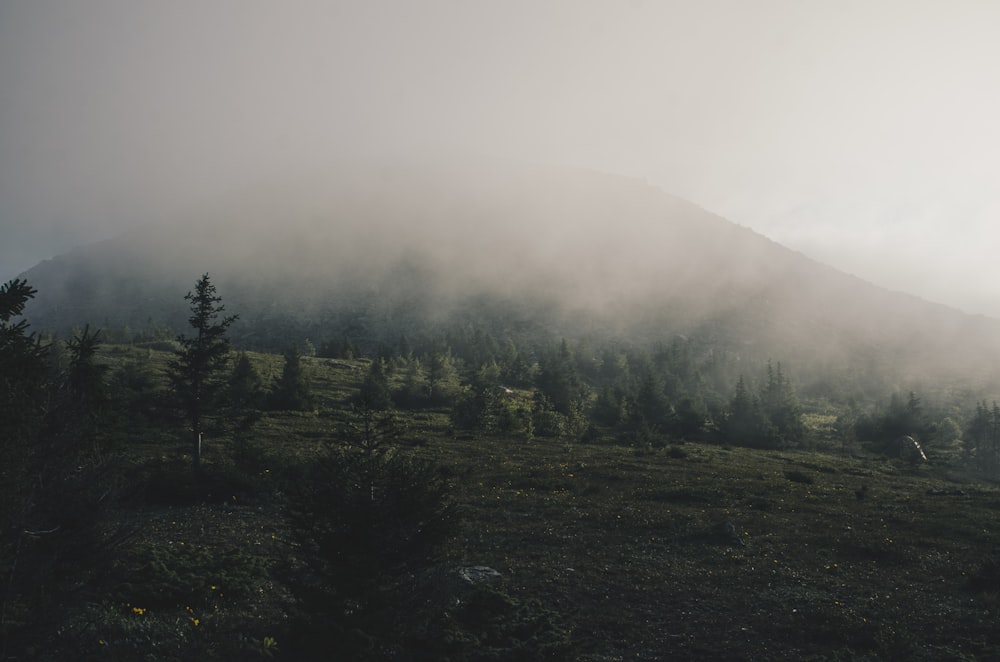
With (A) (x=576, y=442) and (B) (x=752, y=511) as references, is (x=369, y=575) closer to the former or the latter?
Answer: (B) (x=752, y=511)

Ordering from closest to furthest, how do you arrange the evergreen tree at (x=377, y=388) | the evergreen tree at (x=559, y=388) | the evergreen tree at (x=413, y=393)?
1. the evergreen tree at (x=377, y=388)
2. the evergreen tree at (x=413, y=393)
3. the evergreen tree at (x=559, y=388)

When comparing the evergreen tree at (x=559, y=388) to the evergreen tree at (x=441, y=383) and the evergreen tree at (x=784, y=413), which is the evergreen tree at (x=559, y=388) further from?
the evergreen tree at (x=784, y=413)

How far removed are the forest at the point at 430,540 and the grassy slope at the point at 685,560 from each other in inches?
5.0

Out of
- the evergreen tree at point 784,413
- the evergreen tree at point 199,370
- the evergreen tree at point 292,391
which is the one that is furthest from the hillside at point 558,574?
the evergreen tree at point 784,413

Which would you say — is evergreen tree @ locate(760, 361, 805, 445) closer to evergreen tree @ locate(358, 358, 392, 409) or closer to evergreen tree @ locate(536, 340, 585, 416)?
evergreen tree @ locate(536, 340, 585, 416)

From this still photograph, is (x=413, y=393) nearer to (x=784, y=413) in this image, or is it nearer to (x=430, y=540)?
(x=784, y=413)

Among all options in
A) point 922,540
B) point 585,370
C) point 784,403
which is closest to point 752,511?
point 922,540

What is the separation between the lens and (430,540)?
10250mm

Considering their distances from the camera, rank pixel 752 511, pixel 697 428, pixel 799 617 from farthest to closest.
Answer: pixel 697 428 < pixel 752 511 < pixel 799 617

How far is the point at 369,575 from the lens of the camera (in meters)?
9.40

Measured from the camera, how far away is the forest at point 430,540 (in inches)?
366

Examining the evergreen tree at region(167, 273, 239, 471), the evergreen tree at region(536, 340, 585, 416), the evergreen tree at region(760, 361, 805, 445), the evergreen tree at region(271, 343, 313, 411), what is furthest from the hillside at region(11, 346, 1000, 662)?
the evergreen tree at region(536, 340, 585, 416)

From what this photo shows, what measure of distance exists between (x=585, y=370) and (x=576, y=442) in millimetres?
76652

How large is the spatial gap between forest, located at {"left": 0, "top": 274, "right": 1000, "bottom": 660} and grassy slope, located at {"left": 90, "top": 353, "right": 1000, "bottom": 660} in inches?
5.0
